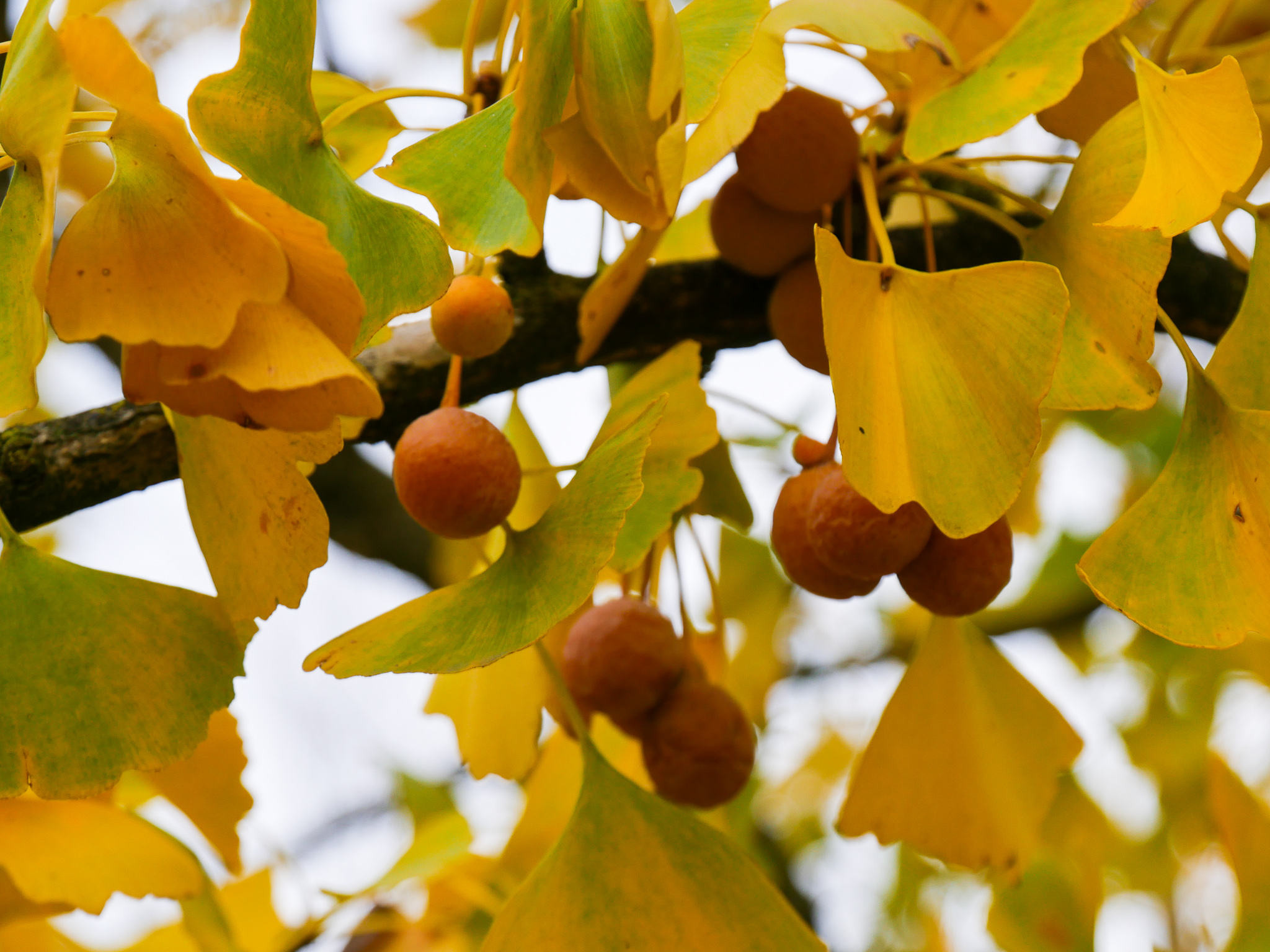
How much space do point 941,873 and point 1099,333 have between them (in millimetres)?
1172

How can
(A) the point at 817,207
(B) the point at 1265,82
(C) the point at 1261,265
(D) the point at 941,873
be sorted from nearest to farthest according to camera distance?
(C) the point at 1261,265 < (A) the point at 817,207 < (B) the point at 1265,82 < (D) the point at 941,873

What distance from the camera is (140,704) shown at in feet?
1.20

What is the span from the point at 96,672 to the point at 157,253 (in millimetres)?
167

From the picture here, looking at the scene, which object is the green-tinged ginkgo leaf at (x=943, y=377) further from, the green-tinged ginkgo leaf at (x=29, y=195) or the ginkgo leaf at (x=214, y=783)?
the ginkgo leaf at (x=214, y=783)

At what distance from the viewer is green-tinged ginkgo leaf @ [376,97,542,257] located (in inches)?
14.0

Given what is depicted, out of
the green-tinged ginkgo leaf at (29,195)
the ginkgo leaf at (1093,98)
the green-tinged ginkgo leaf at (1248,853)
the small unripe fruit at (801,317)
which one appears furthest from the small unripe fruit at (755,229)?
the green-tinged ginkgo leaf at (1248,853)

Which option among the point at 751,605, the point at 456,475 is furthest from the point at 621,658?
the point at 751,605

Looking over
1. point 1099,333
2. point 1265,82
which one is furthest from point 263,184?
point 1265,82

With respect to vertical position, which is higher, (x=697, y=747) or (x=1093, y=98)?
(x=1093, y=98)

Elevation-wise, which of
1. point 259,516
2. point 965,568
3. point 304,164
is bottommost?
point 965,568

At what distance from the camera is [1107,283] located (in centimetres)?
37

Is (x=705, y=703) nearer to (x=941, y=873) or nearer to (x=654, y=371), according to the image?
(x=654, y=371)

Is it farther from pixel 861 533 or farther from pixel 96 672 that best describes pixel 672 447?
pixel 96 672

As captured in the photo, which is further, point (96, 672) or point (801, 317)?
point (801, 317)
